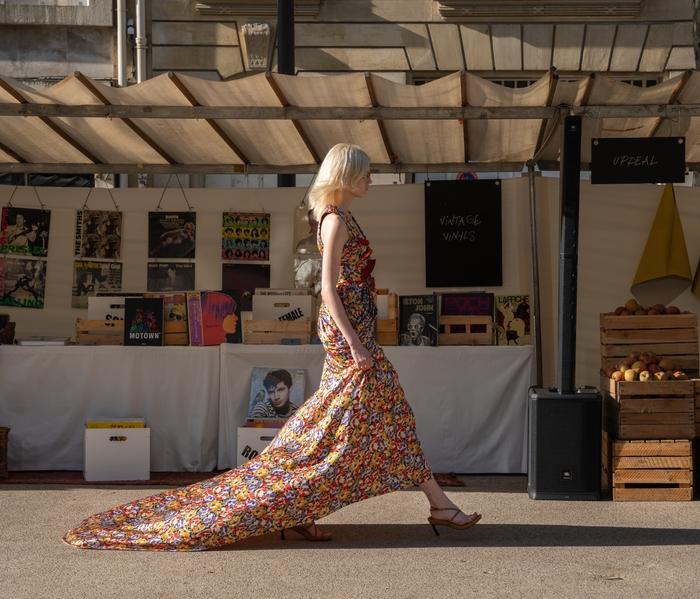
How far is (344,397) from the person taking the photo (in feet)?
20.6

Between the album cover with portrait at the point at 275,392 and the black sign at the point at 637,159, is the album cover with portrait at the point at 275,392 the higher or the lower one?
the lower one

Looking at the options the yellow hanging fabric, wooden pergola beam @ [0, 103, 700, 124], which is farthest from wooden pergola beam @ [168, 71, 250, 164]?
the yellow hanging fabric

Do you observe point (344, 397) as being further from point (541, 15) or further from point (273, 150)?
point (541, 15)

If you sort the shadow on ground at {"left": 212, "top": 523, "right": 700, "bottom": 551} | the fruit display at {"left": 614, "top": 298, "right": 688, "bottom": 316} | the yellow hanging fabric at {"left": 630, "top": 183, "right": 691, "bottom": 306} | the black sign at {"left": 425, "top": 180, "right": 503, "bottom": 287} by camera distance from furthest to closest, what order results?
the black sign at {"left": 425, "top": 180, "right": 503, "bottom": 287}
the yellow hanging fabric at {"left": 630, "top": 183, "right": 691, "bottom": 306}
the fruit display at {"left": 614, "top": 298, "right": 688, "bottom": 316}
the shadow on ground at {"left": 212, "top": 523, "right": 700, "bottom": 551}

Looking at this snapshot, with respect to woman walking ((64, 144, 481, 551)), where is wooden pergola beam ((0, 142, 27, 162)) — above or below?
above

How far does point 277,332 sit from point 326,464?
2547mm

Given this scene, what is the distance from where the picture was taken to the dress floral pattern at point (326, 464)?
244 inches

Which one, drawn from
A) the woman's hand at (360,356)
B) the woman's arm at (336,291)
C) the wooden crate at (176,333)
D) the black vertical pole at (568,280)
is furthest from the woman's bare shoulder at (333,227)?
the wooden crate at (176,333)

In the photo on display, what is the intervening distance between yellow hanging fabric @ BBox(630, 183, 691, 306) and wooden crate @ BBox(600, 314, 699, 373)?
124 cm

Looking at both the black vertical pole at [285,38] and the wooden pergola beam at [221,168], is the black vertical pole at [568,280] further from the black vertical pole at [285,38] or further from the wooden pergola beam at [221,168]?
the black vertical pole at [285,38]

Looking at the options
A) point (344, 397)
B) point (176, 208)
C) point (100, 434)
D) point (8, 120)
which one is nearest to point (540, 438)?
point (344, 397)

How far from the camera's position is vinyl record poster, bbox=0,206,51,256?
31.9 ft

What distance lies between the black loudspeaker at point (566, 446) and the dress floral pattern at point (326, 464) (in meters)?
1.54

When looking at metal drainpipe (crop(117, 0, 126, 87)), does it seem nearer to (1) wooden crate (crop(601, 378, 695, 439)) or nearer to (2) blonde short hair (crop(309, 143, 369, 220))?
(1) wooden crate (crop(601, 378, 695, 439))
